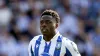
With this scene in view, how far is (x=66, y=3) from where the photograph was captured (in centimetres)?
1543

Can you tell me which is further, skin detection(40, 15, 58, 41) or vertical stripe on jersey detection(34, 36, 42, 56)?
vertical stripe on jersey detection(34, 36, 42, 56)

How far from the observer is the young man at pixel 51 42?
7457 mm

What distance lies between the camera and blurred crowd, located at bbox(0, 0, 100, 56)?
13.7 m

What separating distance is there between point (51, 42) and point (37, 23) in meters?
6.77

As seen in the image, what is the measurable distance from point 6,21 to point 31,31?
1111mm

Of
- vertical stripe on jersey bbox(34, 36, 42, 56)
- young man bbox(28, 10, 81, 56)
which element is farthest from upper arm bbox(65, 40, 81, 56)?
vertical stripe on jersey bbox(34, 36, 42, 56)

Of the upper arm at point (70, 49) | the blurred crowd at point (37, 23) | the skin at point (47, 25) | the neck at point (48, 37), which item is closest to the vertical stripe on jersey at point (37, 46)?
the neck at point (48, 37)

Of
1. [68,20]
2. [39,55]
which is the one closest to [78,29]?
[68,20]

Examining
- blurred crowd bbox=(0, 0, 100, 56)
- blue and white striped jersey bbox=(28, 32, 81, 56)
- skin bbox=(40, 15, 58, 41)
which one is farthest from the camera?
blurred crowd bbox=(0, 0, 100, 56)

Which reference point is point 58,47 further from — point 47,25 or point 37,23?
point 37,23

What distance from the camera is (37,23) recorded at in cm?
1441

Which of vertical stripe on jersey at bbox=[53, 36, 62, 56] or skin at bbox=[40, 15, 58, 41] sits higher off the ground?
skin at bbox=[40, 15, 58, 41]

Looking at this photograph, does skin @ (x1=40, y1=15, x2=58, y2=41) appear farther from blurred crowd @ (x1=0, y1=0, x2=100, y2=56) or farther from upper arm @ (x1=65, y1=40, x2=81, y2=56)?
blurred crowd @ (x1=0, y1=0, x2=100, y2=56)

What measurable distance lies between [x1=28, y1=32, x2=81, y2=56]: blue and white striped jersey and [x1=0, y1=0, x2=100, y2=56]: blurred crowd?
5762mm
